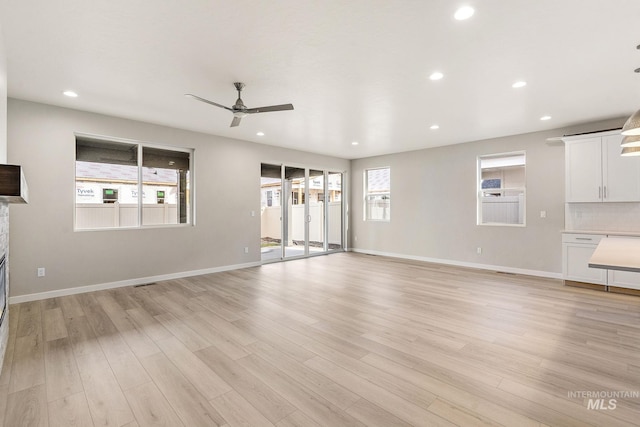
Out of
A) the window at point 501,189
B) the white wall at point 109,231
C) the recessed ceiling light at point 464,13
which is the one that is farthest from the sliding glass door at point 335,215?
the recessed ceiling light at point 464,13

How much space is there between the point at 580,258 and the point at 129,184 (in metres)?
7.58

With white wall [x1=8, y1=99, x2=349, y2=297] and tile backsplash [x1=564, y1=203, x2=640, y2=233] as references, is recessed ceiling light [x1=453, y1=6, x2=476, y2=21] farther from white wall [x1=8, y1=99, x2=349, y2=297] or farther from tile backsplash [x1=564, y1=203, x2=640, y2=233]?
white wall [x1=8, y1=99, x2=349, y2=297]

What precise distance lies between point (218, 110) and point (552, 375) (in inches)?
190

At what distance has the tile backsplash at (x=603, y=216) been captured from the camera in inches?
187

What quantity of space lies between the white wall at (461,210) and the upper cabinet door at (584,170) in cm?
32

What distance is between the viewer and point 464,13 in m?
2.25

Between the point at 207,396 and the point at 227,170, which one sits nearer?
the point at 207,396

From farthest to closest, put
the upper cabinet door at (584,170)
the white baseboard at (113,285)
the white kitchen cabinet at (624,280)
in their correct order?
the upper cabinet door at (584,170)
the white kitchen cabinet at (624,280)
the white baseboard at (113,285)

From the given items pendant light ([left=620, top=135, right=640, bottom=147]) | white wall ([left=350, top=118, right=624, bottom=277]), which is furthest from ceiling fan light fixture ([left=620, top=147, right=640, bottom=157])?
white wall ([left=350, top=118, right=624, bottom=277])

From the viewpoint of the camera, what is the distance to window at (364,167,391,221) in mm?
8086

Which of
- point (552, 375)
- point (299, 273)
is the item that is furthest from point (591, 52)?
point (299, 273)

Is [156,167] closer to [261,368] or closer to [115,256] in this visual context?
[115,256]

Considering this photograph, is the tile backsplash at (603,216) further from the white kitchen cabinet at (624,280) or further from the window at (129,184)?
the window at (129,184)

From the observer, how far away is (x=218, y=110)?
14.6 feet
